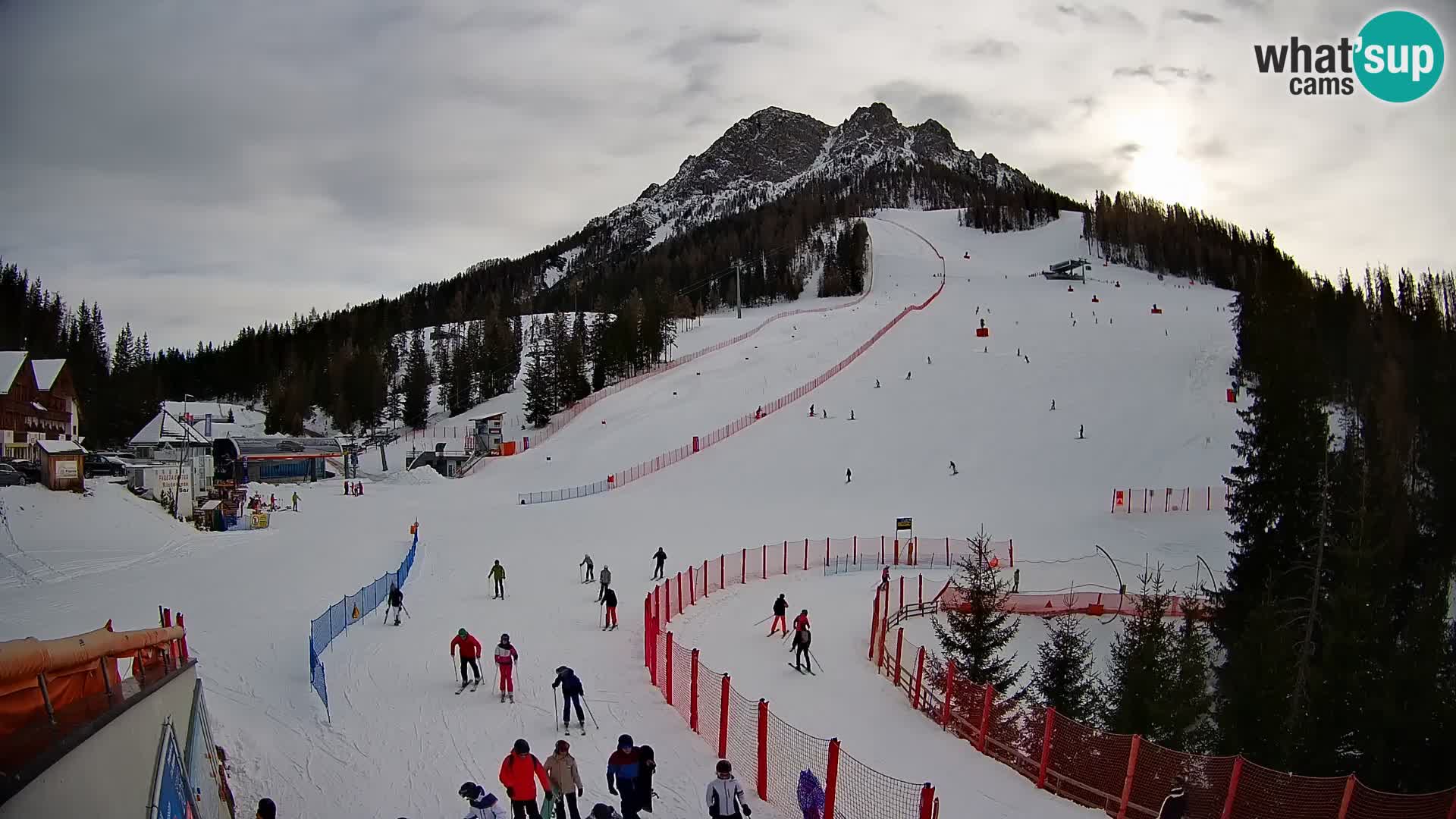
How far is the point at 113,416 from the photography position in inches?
2884

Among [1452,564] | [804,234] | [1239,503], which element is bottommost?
[1452,564]

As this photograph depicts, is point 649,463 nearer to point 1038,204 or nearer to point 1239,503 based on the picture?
point 1239,503

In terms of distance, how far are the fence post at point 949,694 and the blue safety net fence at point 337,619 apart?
10019 millimetres

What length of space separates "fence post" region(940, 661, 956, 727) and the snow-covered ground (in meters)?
0.31

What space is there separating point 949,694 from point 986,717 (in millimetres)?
1045

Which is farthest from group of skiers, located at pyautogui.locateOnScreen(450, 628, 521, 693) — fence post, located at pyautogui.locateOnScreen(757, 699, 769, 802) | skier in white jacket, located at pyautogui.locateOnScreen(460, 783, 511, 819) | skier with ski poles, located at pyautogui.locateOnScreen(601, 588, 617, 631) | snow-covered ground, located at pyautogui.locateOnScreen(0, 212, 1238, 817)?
skier in white jacket, located at pyautogui.locateOnScreen(460, 783, 511, 819)

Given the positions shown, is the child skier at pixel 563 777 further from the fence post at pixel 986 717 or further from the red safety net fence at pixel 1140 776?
the fence post at pixel 986 717

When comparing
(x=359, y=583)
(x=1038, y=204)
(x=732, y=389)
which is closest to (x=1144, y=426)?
(x=732, y=389)

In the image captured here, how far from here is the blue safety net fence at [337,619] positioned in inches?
571

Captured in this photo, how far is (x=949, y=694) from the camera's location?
1324 centimetres

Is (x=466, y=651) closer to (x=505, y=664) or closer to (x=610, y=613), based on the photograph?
(x=505, y=664)

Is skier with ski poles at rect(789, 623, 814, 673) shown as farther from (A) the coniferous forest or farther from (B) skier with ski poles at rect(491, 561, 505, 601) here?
(B) skier with ski poles at rect(491, 561, 505, 601)

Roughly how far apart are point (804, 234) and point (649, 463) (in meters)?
108

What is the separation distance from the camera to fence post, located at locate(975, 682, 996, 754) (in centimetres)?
1212
